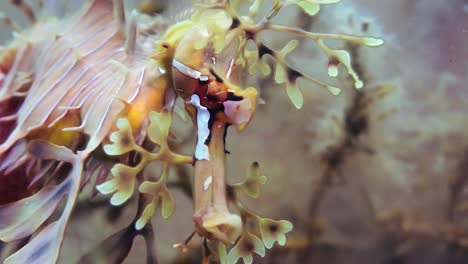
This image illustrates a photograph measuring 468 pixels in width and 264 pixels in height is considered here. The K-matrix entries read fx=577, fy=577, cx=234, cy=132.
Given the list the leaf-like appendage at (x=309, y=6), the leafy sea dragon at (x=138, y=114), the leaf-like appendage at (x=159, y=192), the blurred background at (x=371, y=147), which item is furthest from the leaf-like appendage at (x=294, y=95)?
the blurred background at (x=371, y=147)

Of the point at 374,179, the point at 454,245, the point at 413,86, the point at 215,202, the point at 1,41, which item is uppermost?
the point at 215,202

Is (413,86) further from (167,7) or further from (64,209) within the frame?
(64,209)

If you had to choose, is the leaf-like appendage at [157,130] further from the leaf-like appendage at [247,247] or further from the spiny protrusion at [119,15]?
the spiny protrusion at [119,15]

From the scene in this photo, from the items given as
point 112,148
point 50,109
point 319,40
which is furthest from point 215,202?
point 50,109

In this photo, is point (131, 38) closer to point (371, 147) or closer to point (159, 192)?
point (159, 192)

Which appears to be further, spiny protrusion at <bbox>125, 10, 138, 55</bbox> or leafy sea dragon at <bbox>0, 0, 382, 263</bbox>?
spiny protrusion at <bbox>125, 10, 138, 55</bbox>

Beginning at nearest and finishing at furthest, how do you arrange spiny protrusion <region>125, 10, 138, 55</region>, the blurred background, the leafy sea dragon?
the leafy sea dragon < spiny protrusion <region>125, 10, 138, 55</region> < the blurred background

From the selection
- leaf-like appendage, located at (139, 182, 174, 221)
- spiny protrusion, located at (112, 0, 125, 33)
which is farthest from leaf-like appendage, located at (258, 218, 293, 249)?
spiny protrusion, located at (112, 0, 125, 33)

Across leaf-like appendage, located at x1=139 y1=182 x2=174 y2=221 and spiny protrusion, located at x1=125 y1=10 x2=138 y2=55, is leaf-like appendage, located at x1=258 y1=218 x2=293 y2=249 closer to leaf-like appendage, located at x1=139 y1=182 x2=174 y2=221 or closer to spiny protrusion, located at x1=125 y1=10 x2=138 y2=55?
leaf-like appendage, located at x1=139 y1=182 x2=174 y2=221
